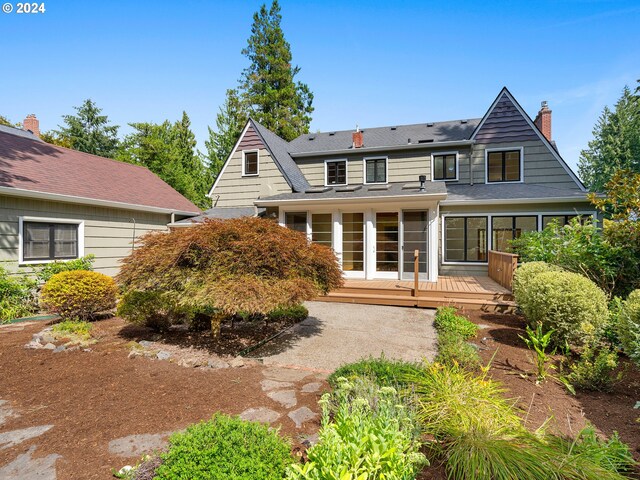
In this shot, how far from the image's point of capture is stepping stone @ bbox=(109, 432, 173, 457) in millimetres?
2529

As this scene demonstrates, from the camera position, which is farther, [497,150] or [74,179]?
[497,150]

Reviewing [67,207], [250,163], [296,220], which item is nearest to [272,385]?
[296,220]

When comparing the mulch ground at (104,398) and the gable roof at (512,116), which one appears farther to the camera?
the gable roof at (512,116)

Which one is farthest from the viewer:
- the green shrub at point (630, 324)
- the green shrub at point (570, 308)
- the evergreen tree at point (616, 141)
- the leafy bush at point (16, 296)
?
the evergreen tree at point (616, 141)

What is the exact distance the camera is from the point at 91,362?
457cm

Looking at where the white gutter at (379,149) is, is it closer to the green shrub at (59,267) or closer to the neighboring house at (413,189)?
the neighboring house at (413,189)

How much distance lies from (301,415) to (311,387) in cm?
70

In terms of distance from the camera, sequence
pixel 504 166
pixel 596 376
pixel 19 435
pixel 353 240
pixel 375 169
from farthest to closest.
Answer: pixel 375 169, pixel 504 166, pixel 353 240, pixel 596 376, pixel 19 435

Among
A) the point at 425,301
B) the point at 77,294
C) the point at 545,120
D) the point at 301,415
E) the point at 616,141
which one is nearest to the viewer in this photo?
the point at 301,415

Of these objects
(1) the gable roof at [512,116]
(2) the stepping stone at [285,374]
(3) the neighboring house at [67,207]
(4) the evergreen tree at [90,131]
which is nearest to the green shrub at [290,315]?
(2) the stepping stone at [285,374]

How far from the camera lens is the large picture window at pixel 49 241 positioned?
870 cm

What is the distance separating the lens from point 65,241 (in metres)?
9.58

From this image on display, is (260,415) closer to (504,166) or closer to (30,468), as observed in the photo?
(30,468)

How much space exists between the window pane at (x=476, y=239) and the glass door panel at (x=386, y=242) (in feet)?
11.4
